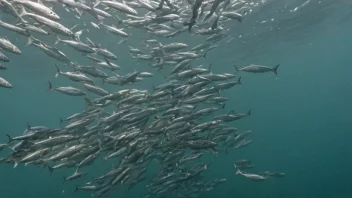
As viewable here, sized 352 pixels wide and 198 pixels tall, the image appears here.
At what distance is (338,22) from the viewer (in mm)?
32750

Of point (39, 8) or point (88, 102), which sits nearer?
point (39, 8)

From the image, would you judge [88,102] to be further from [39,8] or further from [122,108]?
[39,8]

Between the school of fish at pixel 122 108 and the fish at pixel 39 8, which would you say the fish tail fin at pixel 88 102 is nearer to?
the school of fish at pixel 122 108

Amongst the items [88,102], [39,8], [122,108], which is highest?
[39,8]

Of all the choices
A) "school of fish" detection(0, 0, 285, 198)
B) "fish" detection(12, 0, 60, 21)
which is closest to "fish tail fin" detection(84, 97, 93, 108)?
"school of fish" detection(0, 0, 285, 198)

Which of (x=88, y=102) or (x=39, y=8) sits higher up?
(x=39, y=8)

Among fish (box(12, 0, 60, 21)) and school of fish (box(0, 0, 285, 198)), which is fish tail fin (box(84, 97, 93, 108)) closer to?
school of fish (box(0, 0, 285, 198))

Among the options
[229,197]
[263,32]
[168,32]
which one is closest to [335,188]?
[229,197]

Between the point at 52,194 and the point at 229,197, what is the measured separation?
1820 centimetres

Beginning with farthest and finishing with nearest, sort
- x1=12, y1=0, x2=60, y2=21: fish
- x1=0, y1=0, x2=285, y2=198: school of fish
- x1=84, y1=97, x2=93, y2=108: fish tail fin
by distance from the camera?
x1=84, y1=97, x2=93, y2=108: fish tail fin
x1=0, y1=0, x2=285, y2=198: school of fish
x1=12, y1=0, x2=60, y2=21: fish

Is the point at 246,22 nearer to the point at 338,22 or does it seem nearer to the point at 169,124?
the point at 338,22

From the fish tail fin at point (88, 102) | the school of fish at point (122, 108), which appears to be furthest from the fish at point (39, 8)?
the fish tail fin at point (88, 102)

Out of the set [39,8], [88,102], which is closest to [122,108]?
[88,102]

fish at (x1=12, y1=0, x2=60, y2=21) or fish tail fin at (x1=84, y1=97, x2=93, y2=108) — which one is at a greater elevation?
fish at (x1=12, y1=0, x2=60, y2=21)
